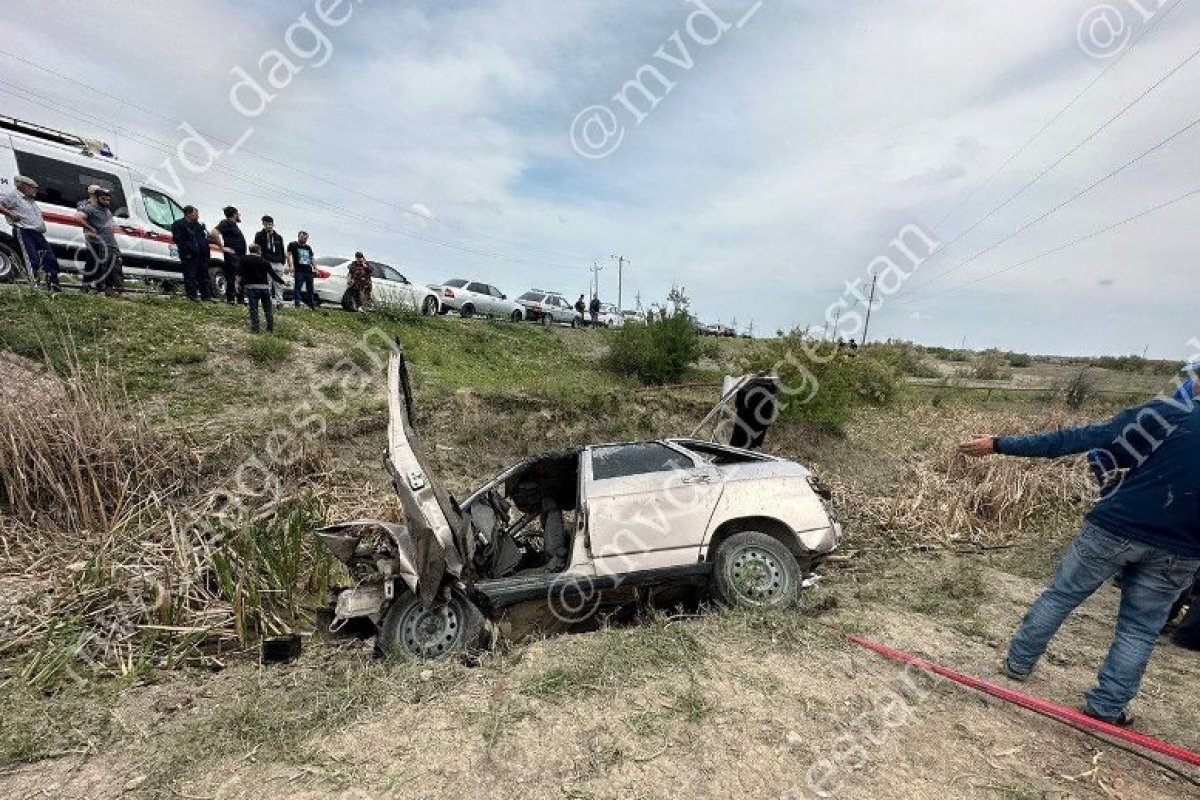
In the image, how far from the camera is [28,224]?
25.0ft

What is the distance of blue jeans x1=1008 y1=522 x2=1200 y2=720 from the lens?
2.72m

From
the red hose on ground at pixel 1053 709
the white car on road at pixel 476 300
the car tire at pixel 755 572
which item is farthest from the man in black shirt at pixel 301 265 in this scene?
the red hose on ground at pixel 1053 709

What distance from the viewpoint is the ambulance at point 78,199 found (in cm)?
812

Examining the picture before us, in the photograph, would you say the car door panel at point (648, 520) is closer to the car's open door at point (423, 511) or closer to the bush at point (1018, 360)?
the car's open door at point (423, 511)

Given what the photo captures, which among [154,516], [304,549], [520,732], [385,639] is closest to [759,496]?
[520,732]

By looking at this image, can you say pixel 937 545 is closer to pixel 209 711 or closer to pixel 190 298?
pixel 209 711

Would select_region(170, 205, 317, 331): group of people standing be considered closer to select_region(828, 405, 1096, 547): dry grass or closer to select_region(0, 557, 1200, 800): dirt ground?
select_region(0, 557, 1200, 800): dirt ground

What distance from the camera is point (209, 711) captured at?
10.4 ft

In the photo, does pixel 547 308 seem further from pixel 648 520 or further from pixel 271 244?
pixel 648 520

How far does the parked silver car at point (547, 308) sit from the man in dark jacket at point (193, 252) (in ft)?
38.4

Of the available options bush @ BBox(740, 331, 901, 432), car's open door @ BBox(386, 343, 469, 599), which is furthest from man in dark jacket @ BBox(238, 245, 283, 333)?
bush @ BBox(740, 331, 901, 432)

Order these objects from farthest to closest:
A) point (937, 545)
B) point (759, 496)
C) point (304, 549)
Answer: point (937, 545) < point (304, 549) < point (759, 496)

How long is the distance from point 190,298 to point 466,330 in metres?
5.79

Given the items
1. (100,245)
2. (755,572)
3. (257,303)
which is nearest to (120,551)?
(755,572)
